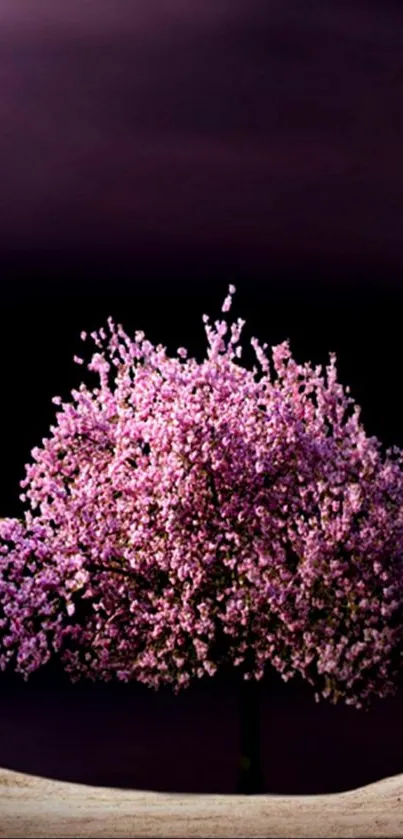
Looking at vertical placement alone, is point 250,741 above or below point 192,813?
above

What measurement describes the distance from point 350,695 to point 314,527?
1.58 meters

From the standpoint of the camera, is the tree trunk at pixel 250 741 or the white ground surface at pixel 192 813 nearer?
the white ground surface at pixel 192 813

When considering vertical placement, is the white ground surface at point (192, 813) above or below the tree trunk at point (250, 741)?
below

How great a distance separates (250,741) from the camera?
1485 cm

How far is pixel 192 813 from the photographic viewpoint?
12805 mm

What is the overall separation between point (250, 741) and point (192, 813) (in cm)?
212

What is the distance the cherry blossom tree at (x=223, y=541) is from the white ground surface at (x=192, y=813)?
104cm

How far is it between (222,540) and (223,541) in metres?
0.04

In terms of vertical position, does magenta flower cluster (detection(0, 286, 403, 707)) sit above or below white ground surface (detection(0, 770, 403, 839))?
above

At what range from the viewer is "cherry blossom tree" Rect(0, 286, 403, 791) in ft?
47.2

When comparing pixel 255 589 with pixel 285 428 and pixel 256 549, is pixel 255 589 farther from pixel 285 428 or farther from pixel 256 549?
pixel 285 428

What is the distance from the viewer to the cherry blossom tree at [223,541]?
1438cm

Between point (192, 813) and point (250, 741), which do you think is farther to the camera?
point (250, 741)

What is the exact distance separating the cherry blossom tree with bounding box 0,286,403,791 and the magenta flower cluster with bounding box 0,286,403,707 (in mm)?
16
